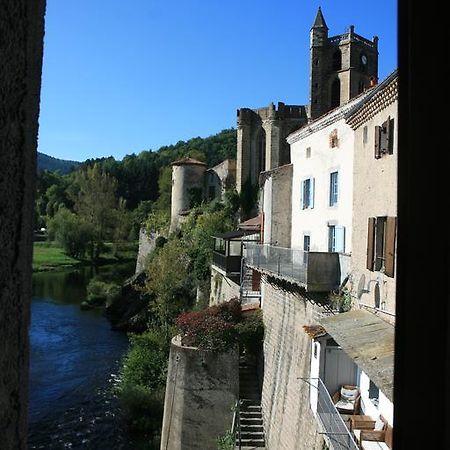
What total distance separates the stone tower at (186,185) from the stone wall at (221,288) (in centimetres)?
1735

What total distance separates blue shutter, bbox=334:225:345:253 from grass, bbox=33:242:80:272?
42.4 meters

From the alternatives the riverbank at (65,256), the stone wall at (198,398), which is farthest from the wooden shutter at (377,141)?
the riverbank at (65,256)

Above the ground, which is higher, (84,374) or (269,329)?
(269,329)

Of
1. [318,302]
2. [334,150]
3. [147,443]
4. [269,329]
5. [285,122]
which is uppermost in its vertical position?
[285,122]

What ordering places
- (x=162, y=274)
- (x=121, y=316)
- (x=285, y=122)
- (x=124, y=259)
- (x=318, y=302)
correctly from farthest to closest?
(x=124, y=259)
(x=285, y=122)
(x=121, y=316)
(x=162, y=274)
(x=318, y=302)

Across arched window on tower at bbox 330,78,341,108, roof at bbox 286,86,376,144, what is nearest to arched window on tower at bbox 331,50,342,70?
arched window on tower at bbox 330,78,341,108

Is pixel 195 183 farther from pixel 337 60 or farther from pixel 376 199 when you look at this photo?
pixel 376 199

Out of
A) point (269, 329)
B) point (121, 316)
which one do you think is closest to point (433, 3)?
point (269, 329)

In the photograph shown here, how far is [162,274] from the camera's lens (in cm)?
2645

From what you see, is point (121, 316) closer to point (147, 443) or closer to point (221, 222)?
point (221, 222)

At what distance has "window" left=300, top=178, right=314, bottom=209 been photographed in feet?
54.8

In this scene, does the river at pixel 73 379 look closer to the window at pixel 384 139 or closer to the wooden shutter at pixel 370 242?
the wooden shutter at pixel 370 242

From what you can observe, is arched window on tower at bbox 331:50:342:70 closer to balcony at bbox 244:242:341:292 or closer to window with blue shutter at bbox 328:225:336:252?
window with blue shutter at bbox 328:225:336:252

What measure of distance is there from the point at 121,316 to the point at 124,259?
24510mm
